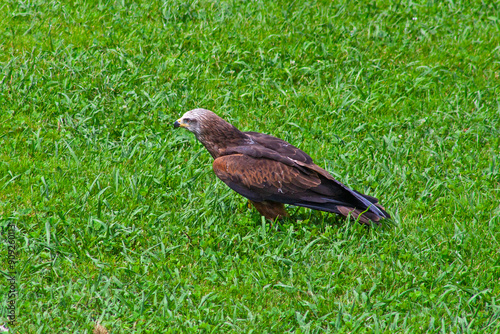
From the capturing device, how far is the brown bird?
19.0 feet

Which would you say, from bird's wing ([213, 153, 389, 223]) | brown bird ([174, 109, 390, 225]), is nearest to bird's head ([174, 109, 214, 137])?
brown bird ([174, 109, 390, 225])

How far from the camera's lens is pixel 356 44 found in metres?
8.73

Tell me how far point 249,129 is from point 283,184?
1.75m

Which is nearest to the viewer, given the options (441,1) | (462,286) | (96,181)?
(462,286)

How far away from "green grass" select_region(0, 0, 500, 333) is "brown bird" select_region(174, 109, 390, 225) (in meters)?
0.22

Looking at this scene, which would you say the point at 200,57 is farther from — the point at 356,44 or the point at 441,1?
the point at 441,1

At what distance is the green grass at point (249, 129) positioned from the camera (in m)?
5.05

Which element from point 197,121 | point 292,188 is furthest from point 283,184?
point 197,121

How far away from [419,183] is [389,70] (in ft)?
7.90

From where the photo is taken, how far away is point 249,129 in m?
7.42

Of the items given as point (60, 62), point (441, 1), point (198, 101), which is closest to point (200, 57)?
point (198, 101)

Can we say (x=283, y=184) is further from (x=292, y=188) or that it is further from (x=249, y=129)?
(x=249, y=129)

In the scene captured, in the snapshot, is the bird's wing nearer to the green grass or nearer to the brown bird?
the brown bird

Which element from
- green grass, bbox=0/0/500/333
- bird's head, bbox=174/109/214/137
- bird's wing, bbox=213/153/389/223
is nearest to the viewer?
green grass, bbox=0/0/500/333
